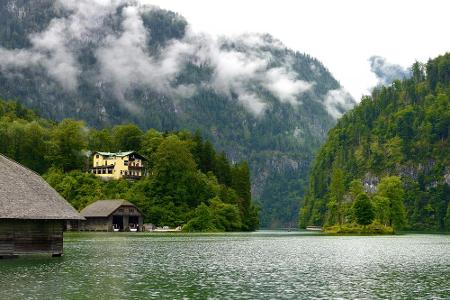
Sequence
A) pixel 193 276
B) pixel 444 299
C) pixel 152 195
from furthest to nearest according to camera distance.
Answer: pixel 152 195 → pixel 193 276 → pixel 444 299

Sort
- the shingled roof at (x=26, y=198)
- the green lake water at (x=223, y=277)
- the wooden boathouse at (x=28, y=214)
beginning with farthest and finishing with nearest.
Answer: the wooden boathouse at (x=28, y=214), the shingled roof at (x=26, y=198), the green lake water at (x=223, y=277)

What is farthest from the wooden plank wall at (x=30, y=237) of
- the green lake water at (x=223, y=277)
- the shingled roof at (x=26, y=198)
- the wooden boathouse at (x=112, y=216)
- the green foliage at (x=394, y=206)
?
the green foliage at (x=394, y=206)

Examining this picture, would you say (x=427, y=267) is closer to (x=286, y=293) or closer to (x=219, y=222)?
(x=286, y=293)

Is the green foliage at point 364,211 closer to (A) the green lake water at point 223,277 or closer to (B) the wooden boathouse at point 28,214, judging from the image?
(A) the green lake water at point 223,277

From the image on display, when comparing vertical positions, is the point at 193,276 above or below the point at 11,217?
below

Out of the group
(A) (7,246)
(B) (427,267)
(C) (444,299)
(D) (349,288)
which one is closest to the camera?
(C) (444,299)

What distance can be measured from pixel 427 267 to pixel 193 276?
21269mm

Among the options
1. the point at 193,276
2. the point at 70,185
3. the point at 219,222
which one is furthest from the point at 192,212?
the point at 193,276

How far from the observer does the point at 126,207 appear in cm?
17812

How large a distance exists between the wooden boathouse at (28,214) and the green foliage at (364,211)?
399 ft

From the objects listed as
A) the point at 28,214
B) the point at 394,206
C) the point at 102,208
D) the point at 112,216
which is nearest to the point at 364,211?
the point at 394,206

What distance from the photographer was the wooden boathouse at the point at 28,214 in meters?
62.5

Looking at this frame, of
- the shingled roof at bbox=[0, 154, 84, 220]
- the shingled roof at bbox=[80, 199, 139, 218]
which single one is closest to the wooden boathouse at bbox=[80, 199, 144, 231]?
the shingled roof at bbox=[80, 199, 139, 218]

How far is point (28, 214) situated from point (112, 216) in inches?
4549
